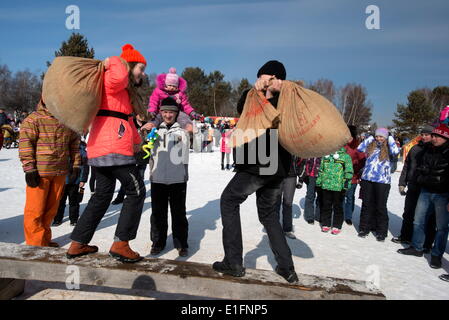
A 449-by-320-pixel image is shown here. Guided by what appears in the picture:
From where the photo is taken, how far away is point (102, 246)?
4.59 metres

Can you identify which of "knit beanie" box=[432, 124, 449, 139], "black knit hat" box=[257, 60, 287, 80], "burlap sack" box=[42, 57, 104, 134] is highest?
"black knit hat" box=[257, 60, 287, 80]

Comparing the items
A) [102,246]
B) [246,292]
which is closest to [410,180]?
[246,292]

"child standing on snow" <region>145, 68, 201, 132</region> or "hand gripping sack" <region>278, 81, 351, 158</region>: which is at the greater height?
"child standing on snow" <region>145, 68, 201, 132</region>

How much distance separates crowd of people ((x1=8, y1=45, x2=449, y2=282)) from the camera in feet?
8.99

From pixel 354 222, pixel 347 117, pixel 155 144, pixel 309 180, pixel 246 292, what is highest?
pixel 347 117

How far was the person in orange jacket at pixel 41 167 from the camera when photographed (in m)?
3.67

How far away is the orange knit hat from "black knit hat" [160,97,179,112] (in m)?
1.29

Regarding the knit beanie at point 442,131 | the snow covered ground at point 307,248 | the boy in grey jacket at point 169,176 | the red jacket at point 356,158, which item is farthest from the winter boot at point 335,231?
the boy in grey jacket at point 169,176

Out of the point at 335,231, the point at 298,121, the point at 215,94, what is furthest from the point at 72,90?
the point at 215,94

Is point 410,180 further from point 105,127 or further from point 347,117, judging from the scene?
point 347,117

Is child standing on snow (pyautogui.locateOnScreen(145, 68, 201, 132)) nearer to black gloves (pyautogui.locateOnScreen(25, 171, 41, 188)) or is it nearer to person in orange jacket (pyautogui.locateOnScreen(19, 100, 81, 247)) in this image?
person in orange jacket (pyautogui.locateOnScreen(19, 100, 81, 247))

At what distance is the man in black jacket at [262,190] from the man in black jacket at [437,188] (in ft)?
10.1
